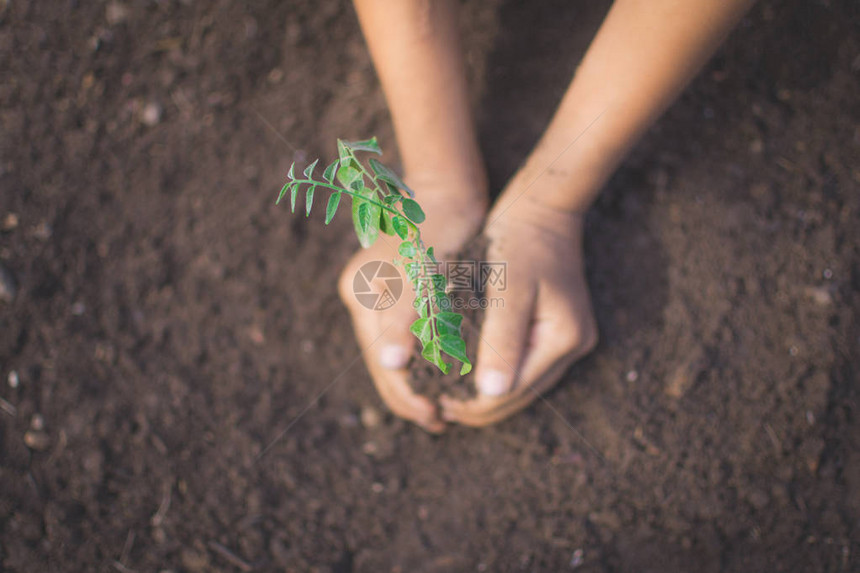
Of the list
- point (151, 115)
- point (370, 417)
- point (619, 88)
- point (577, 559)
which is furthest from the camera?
point (151, 115)

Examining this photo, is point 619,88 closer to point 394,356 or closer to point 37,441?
point 394,356

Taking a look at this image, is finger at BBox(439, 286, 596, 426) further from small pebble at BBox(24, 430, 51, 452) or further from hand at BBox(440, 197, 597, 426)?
small pebble at BBox(24, 430, 51, 452)

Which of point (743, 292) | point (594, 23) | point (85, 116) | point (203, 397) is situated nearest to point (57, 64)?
point (85, 116)

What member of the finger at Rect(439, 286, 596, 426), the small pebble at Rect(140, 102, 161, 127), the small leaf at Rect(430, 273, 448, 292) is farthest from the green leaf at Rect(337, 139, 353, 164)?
the small pebble at Rect(140, 102, 161, 127)

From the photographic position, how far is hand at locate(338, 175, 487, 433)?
3.85 ft

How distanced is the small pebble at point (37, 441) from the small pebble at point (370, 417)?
2.33 ft

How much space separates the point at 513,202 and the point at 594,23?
59cm

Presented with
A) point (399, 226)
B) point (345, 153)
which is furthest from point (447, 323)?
point (345, 153)

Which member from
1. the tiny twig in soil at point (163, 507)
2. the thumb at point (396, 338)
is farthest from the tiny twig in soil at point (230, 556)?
the thumb at point (396, 338)

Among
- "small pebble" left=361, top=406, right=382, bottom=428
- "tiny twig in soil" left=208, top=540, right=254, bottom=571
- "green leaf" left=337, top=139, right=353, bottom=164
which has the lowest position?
"tiny twig in soil" left=208, top=540, right=254, bottom=571

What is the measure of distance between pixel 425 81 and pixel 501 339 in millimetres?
573

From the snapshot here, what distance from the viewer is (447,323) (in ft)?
2.43

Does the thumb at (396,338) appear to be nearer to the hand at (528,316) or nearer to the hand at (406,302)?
the hand at (406,302)

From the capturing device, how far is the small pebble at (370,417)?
1.34 metres
